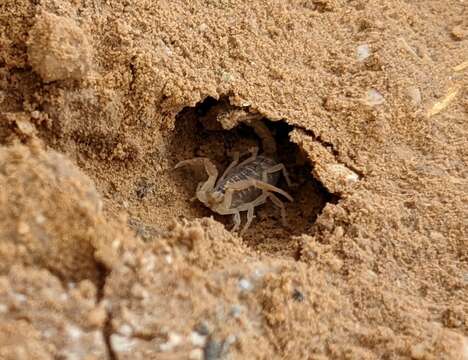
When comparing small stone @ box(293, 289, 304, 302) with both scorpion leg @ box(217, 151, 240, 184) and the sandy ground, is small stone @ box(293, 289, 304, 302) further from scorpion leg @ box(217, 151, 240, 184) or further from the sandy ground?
scorpion leg @ box(217, 151, 240, 184)

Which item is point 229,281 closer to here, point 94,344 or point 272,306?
point 272,306

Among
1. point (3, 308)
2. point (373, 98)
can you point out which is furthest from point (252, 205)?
point (3, 308)

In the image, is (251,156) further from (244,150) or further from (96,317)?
(96,317)

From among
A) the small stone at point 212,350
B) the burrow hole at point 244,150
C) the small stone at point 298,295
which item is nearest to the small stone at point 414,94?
the burrow hole at point 244,150

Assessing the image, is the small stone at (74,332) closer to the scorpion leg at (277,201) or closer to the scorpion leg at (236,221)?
the scorpion leg at (236,221)

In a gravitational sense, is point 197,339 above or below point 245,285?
below

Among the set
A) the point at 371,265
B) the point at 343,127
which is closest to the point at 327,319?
the point at 371,265
